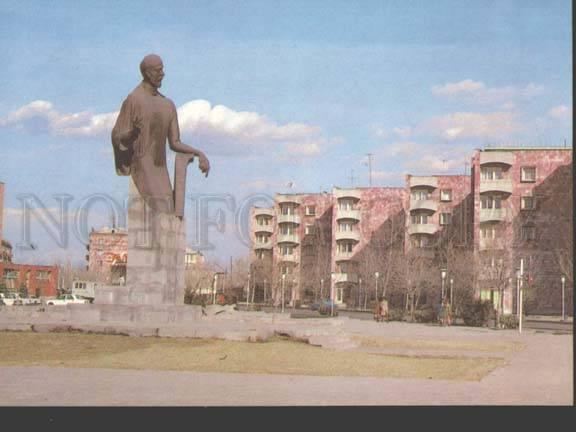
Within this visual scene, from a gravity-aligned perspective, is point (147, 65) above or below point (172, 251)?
above

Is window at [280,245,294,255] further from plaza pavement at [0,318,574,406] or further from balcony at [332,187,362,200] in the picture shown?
plaza pavement at [0,318,574,406]

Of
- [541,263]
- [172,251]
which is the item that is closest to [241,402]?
[172,251]

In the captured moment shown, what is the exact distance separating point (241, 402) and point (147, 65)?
12708mm

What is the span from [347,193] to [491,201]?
69.2ft

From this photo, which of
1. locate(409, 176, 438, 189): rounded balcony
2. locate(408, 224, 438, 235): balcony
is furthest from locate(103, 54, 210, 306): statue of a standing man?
locate(409, 176, 438, 189): rounded balcony

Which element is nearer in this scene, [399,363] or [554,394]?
[554,394]

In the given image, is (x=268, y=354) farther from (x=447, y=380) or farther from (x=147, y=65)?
(x=147, y=65)

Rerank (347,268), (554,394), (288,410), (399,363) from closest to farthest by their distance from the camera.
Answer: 1. (288,410)
2. (554,394)
3. (399,363)
4. (347,268)

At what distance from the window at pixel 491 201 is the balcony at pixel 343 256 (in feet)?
66.6

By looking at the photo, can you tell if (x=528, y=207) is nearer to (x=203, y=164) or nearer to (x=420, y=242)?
(x=420, y=242)

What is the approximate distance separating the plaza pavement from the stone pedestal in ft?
24.6

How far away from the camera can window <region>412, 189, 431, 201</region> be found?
7656 centimetres

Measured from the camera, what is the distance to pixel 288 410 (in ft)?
30.4

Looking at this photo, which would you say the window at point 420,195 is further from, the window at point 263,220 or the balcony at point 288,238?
the window at point 263,220
